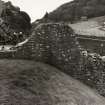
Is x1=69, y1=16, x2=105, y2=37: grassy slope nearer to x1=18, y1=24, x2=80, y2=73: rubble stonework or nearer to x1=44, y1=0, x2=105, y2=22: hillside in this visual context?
x1=44, y1=0, x2=105, y2=22: hillside

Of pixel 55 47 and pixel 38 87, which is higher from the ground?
pixel 55 47

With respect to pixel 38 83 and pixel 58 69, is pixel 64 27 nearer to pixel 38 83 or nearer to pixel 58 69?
pixel 58 69

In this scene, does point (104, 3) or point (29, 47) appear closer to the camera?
point (29, 47)

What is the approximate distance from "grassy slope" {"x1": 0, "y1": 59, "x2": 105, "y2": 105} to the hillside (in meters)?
24.8

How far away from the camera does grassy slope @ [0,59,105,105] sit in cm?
466

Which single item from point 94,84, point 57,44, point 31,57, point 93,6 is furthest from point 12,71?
point 93,6

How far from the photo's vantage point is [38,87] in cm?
519

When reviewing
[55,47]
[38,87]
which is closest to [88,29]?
[55,47]

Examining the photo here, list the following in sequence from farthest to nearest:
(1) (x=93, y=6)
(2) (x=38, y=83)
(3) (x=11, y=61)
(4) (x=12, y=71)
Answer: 1. (1) (x=93, y=6)
2. (3) (x=11, y=61)
3. (4) (x=12, y=71)
4. (2) (x=38, y=83)

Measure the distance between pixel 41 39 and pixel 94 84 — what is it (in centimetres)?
185

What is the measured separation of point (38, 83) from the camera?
5.37m

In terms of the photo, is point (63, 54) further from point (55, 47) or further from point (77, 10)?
point (77, 10)

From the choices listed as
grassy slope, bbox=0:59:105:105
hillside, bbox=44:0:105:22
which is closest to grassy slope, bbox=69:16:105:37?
hillside, bbox=44:0:105:22

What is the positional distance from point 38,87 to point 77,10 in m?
28.0
